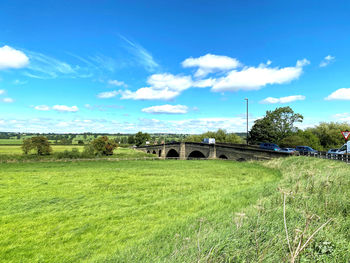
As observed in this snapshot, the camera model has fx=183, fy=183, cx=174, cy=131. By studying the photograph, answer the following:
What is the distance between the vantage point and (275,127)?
57938 mm

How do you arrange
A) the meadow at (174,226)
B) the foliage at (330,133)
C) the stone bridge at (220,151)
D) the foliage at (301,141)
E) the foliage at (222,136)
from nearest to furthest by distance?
the meadow at (174,226), the stone bridge at (220,151), the foliage at (301,141), the foliage at (330,133), the foliage at (222,136)

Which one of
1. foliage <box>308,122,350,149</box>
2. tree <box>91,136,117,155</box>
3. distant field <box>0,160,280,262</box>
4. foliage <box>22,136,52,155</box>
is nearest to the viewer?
distant field <box>0,160,280,262</box>

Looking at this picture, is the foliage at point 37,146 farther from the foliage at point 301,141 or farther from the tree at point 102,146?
the foliage at point 301,141

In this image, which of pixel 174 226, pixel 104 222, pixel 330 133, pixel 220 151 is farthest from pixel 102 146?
pixel 330 133

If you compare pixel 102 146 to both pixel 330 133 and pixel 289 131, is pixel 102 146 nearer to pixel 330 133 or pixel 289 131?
pixel 289 131

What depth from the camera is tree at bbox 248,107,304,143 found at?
185ft

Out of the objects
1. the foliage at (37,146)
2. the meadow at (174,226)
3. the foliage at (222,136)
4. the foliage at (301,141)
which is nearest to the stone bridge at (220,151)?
the foliage at (301,141)

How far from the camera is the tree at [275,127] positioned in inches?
2222

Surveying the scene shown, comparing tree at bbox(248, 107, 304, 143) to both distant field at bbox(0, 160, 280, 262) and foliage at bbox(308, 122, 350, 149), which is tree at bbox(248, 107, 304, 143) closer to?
foliage at bbox(308, 122, 350, 149)

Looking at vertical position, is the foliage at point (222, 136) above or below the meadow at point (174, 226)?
above

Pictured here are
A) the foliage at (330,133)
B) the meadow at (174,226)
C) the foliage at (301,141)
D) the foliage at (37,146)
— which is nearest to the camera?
the meadow at (174,226)

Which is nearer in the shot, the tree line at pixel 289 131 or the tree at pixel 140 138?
the tree line at pixel 289 131

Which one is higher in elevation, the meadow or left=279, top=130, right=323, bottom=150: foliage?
left=279, top=130, right=323, bottom=150: foliage

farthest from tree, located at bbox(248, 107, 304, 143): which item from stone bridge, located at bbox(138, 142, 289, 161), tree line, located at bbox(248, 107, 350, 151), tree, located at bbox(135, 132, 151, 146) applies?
tree, located at bbox(135, 132, 151, 146)
